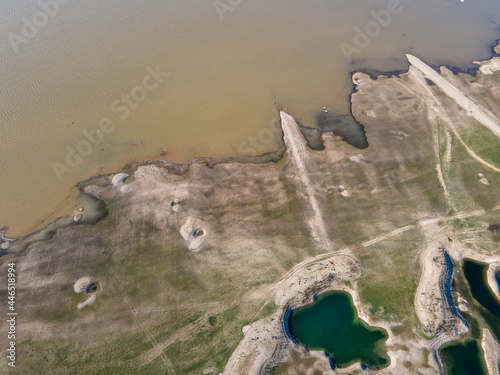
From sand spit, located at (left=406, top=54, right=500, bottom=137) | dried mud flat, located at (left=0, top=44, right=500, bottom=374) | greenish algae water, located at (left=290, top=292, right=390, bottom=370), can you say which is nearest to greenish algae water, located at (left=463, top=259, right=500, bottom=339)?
dried mud flat, located at (left=0, top=44, right=500, bottom=374)

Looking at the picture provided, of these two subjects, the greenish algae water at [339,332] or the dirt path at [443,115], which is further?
the dirt path at [443,115]

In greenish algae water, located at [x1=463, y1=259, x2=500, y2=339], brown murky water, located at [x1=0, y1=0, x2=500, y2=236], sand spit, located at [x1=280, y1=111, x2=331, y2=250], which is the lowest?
greenish algae water, located at [x1=463, y1=259, x2=500, y2=339]

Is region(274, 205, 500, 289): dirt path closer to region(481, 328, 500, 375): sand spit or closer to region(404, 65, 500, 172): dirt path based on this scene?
region(404, 65, 500, 172): dirt path

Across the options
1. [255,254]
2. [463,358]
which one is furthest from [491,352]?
[255,254]

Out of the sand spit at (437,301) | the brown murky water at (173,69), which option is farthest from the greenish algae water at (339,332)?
the brown murky water at (173,69)

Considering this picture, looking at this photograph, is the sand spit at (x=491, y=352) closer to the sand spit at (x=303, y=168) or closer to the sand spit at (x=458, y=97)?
the sand spit at (x=303, y=168)
